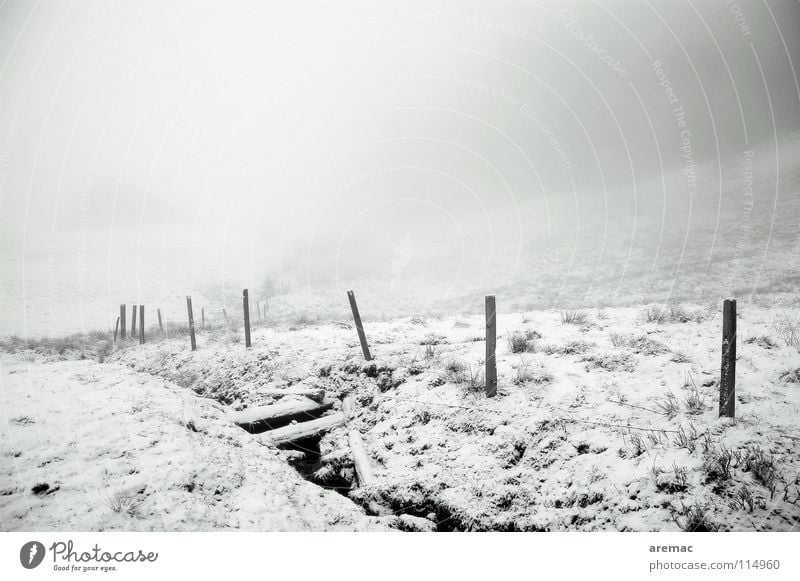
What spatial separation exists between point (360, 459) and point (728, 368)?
4.59 m

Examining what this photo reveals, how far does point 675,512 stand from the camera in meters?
2.68

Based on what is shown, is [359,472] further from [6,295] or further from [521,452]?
[6,295]

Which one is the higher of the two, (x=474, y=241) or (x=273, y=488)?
(x=474, y=241)

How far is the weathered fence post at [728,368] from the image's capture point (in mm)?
3404

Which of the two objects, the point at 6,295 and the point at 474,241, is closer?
the point at 6,295

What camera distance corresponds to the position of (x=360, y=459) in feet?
15.6

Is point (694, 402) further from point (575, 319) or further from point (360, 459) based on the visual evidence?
point (575, 319)

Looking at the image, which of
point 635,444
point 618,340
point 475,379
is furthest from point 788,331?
point 475,379

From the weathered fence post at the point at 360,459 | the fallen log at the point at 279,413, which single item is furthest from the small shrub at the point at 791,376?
the fallen log at the point at 279,413

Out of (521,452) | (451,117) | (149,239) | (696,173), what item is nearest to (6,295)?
(149,239)

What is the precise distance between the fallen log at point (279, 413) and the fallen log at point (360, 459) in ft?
3.99

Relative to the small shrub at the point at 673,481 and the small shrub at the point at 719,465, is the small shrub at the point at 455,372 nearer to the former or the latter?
the small shrub at the point at 673,481
